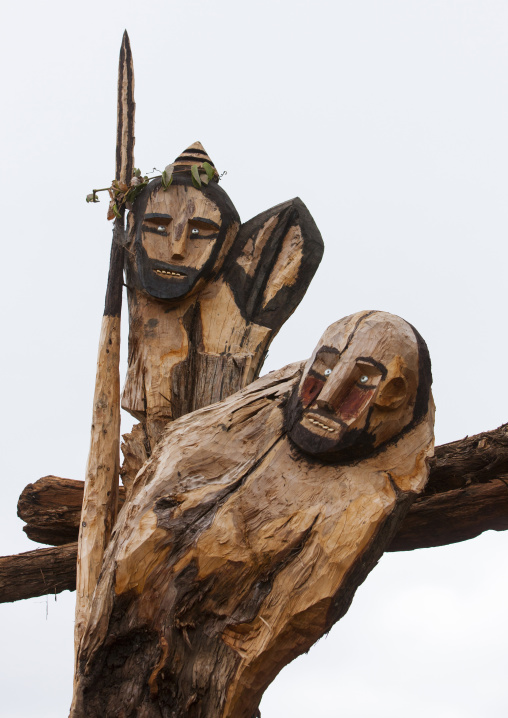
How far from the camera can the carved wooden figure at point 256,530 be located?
3.92 meters

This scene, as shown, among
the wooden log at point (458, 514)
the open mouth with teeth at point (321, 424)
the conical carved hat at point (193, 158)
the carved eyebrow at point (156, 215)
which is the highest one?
the conical carved hat at point (193, 158)

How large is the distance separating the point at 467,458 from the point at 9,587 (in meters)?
2.74

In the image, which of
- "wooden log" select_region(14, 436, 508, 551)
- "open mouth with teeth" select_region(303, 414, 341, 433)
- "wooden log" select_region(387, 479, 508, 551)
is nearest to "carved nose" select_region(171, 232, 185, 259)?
"wooden log" select_region(14, 436, 508, 551)

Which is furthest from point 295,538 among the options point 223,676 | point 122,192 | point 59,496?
point 122,192

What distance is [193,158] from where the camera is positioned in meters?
5.79

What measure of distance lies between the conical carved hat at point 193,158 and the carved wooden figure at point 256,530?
1.74 metres

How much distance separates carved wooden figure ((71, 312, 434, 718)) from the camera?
12.9 ft

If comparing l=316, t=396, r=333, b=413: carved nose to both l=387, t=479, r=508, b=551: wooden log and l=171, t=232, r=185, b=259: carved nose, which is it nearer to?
l=387, t=479, r=508, b=551: wooden log

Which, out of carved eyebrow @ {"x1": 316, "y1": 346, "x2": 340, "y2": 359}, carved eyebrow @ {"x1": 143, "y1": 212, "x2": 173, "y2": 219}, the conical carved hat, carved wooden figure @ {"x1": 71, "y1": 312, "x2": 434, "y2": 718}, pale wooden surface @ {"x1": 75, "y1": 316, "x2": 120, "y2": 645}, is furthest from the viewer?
the conical carved hat

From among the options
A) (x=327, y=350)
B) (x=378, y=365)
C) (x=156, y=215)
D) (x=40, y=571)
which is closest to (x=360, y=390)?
(x=378, y=365)

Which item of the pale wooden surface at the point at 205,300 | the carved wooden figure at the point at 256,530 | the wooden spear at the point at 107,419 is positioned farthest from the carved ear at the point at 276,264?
the carved wooden figure at the point at 256,530

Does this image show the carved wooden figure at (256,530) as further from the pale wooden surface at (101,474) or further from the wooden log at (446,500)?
the wooden log at (446,500)

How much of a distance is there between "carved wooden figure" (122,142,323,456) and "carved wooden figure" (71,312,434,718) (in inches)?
29.2

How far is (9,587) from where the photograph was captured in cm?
551
